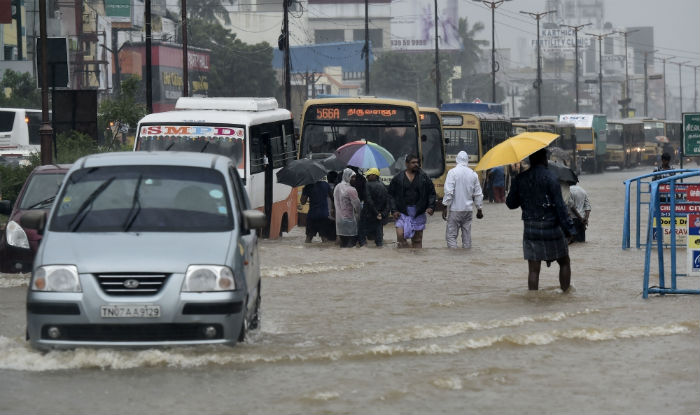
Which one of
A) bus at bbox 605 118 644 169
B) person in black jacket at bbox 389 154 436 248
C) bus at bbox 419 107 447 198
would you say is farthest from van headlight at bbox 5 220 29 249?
bus at bbox 605 118 644 169

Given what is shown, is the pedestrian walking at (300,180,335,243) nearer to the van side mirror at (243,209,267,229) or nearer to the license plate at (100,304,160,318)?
the van side mirror at (243,209,267,229)

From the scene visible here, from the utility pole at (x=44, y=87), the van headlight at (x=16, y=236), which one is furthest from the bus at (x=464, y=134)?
the van headlight at (x=16, y=236)

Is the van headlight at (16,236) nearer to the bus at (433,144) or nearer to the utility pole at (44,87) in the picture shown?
the utility pole at (44,87)

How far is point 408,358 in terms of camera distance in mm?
10172

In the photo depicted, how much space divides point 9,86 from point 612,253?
3906 cm

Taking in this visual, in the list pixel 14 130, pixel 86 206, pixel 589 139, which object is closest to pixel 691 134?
pixel 86 206

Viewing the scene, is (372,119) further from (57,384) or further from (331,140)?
(57,384)

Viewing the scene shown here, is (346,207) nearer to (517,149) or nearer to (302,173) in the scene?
(302,173)

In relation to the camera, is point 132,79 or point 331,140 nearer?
point 331,140

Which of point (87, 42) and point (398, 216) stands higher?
point (87, 42)

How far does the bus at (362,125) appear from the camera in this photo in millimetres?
28734

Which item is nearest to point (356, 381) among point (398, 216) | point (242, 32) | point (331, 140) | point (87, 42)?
point (398, 216)

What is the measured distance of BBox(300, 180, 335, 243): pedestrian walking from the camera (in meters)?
22.0

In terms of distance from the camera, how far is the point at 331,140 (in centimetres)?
2888
